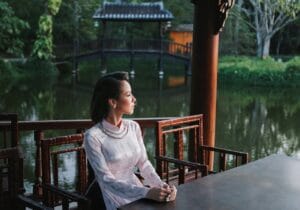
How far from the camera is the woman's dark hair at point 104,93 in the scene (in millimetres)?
2039

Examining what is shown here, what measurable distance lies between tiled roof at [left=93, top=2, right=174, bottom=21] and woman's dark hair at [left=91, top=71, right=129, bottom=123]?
707 inches

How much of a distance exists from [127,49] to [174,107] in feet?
23.5

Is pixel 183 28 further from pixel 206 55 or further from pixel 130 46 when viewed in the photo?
pixel 206 55

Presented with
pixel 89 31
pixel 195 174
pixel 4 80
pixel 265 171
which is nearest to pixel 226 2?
pixel 195 174

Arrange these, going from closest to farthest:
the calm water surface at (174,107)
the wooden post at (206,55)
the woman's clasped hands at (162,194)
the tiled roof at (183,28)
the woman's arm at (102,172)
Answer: the woman's clasped hands at (162,194)
the woman's arm at (102,172)
the wooden post at (206,55)
the calm water surface at (174,107)
the tiled roof at (183,28)

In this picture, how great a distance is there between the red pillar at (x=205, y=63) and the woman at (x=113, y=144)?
5.32ft

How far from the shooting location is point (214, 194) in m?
1.97

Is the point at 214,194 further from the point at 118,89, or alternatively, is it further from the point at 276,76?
the point at 276,76

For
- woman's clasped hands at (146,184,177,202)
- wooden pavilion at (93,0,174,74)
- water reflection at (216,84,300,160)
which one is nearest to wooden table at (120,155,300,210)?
woman's clasped hands at (146,184,177,202)

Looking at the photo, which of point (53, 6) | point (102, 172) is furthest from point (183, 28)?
point (102, 172)

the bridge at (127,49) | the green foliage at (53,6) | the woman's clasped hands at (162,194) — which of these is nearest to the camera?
the woman's clasped hands at (162,194)

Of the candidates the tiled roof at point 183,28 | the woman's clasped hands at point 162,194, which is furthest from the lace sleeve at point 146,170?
the tiled roof at point 183,28

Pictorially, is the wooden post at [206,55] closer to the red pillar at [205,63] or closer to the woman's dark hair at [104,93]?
the red pillar at [205,63]

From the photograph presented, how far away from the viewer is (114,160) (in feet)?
6.63
